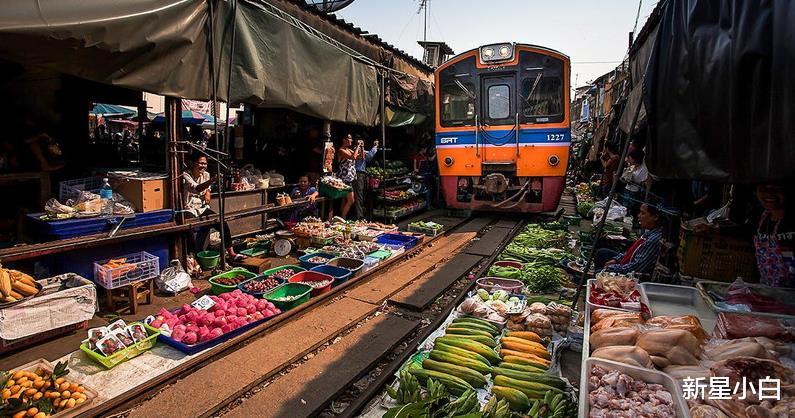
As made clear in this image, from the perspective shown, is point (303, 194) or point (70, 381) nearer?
point (70, 381)

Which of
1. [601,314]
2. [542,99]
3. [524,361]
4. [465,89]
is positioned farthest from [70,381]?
[542,99]

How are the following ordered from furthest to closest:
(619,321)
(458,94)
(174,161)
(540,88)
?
(458,94)
(540,88)
(174,161)
(619,321)

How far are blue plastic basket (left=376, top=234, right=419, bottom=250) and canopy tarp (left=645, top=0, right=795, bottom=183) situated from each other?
5.40 m

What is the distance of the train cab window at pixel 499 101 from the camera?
992cm

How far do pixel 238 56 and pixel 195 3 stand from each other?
2.84 feet

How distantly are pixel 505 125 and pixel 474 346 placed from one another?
708 centimetres

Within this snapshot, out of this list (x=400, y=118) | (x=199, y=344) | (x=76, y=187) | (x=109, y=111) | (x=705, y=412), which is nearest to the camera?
(x=705, y=412)

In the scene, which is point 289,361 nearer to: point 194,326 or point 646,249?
point 194,326

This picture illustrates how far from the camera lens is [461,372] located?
3.50 m

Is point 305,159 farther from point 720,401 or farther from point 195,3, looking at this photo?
point 720,401

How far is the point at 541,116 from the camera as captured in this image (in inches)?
380

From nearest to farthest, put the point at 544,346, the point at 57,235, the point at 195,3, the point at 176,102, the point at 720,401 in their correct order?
the point at 720,401
the point at 544,346
the point at 57,235
the point at 195,3
the point at 176,102

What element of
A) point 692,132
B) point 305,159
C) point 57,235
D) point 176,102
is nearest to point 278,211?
point 305,159

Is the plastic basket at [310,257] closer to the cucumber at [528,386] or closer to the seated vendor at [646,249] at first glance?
the cucumber at [528,386]
